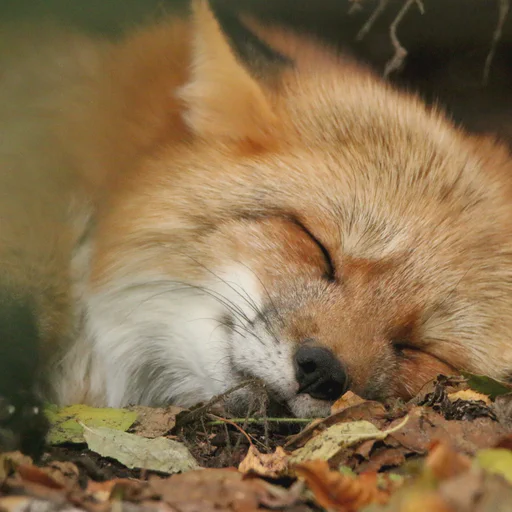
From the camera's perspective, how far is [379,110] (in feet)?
9.17

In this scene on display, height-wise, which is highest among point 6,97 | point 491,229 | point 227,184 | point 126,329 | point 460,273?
point 491,229

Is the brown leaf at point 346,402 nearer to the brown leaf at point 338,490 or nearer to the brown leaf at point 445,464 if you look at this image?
the brown leaf at point 338,490

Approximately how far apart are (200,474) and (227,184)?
3.87 feet

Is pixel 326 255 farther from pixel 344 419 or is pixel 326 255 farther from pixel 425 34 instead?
pixel 425 34

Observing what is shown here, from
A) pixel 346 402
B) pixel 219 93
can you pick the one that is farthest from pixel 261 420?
pixel 219 93

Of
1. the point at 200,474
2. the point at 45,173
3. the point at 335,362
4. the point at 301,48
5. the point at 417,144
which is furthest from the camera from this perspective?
the point at 301,48

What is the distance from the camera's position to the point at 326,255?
2516mm

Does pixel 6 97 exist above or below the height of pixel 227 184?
below

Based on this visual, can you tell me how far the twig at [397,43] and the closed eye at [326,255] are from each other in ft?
3.49

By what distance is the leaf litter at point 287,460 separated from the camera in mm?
1471

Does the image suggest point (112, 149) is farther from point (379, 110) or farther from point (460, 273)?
point (460, 273)

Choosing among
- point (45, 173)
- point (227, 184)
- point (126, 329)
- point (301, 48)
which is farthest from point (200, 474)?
point (301, 48)

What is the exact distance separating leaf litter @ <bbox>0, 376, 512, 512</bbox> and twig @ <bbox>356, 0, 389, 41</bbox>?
1.69 metres

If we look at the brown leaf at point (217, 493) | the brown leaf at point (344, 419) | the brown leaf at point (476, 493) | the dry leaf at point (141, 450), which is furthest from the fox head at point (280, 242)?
the brown leaf at point (476, 493)
